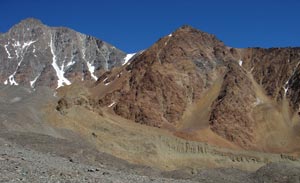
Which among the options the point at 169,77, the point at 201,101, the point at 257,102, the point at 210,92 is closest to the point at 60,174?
the point at 169,77

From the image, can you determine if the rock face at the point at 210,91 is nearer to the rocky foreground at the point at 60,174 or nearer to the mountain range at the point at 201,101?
the mountain range at the point at 201,101

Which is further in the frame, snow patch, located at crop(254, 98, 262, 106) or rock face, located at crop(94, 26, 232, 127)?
snow patch, located at crop(254, 98, 262, 106)

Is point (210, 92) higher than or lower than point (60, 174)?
higher

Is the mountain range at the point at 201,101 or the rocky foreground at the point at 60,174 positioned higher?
the mountain range at the point at 201,101

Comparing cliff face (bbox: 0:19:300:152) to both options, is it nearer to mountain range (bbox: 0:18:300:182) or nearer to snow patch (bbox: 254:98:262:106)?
snow patch (bbox: 254:98:262:106)

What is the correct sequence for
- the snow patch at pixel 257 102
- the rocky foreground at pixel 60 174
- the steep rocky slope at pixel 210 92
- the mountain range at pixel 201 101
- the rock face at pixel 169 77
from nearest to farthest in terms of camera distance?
1. the rocky foreground at pixel 60 174
2. the mountain range at pixel 201 101
3. the steep rocky slope at pixel 210 92
4. the rock face at pixel 169 77
5. the snow patch at pixel 257 102

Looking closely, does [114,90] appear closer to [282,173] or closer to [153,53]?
[153,53]

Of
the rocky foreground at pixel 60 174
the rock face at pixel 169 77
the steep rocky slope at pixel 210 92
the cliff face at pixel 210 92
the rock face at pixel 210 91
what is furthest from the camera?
the rock face at pixel 169 77

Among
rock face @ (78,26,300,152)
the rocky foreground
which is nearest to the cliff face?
rock face @ (78,26,300,152)

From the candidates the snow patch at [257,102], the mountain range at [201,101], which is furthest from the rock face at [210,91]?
the snow patch at [257,102]

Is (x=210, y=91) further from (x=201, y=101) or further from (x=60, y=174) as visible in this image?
(x=60, y=174)

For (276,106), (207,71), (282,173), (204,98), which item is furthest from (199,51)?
(282,173)

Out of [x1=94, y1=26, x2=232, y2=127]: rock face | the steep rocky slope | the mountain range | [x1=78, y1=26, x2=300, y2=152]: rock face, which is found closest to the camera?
the mountain range

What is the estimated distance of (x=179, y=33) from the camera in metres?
164
